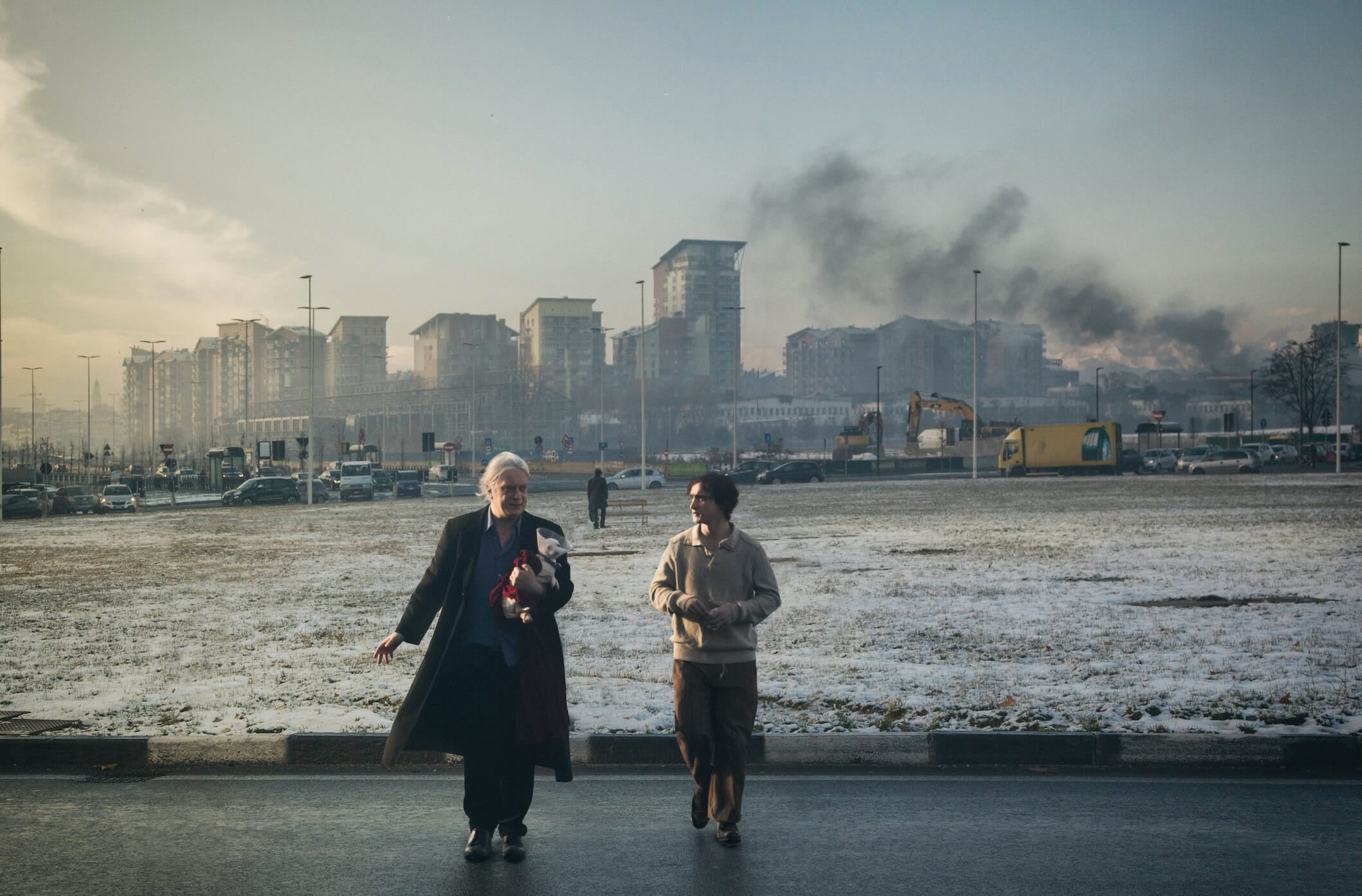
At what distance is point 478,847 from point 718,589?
1588 millimetres

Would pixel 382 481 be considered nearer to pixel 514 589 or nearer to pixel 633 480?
pixel 633 480

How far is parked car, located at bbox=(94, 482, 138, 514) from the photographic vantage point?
160ft

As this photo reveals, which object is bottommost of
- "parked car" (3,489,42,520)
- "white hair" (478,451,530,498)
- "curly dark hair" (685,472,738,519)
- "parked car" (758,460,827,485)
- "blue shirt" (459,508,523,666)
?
"parked car" (3,489,42,520)

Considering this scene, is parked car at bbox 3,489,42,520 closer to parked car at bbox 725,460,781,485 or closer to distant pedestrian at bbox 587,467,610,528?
distant pedestrian at bbox 587,467,610,528

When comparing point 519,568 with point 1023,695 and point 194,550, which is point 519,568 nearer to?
point 1023,695

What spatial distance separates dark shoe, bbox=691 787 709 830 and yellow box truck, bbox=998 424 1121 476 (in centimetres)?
5662

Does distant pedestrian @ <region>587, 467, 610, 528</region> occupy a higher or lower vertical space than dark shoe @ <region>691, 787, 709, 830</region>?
higher

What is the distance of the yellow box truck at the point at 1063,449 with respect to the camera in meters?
59.4

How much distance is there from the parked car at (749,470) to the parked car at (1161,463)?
70.5 ft

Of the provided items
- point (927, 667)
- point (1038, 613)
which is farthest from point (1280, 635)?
point (927, 667)

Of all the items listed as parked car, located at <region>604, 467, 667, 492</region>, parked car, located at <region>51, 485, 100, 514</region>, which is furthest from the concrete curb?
parked car, located at <region>604, 467, 667, 492</region>

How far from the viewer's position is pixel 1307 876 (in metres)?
→ 4.66

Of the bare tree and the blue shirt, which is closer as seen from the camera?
the blue shirt

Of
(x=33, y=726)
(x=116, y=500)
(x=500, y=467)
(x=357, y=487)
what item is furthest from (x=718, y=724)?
(x=116, y=500)
